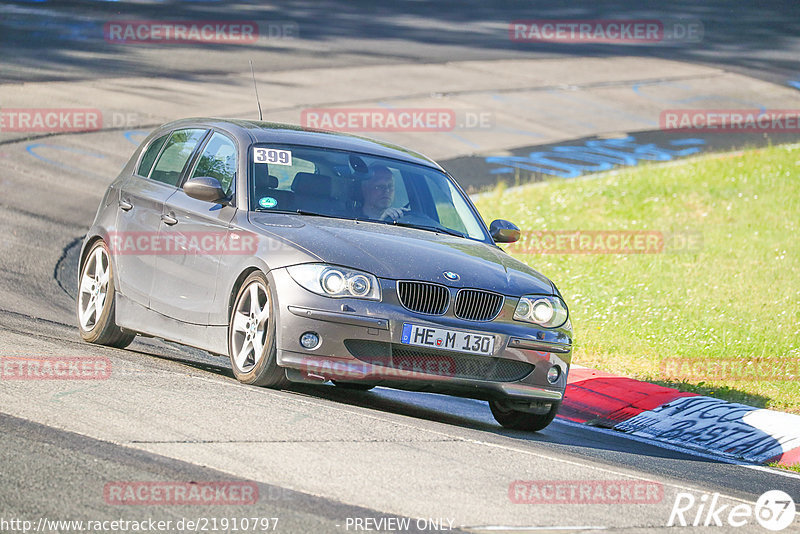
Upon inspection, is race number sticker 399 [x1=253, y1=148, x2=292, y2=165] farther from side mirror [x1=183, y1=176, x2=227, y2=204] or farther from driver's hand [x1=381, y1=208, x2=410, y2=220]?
driver's hand [x1=381, y1=208, x2=410, y2=220]

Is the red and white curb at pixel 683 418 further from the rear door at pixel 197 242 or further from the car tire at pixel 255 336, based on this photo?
the rear door at pixel 197 242

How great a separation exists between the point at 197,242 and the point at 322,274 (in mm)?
1349

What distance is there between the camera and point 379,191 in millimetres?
8852

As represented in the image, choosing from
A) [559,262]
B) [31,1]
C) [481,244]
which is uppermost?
[31,1]

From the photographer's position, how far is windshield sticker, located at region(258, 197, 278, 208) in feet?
27.7

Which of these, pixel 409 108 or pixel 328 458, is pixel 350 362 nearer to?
pixel 328 458

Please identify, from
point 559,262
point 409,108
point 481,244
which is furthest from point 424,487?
point 409,108

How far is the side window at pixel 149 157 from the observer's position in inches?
388

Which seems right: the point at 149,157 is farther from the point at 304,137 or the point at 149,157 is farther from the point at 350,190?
the point at 350,190

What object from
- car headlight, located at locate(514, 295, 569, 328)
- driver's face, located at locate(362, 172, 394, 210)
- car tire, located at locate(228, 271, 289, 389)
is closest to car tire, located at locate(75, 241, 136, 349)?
car tire, located at locate(228, 271, 289, 389)

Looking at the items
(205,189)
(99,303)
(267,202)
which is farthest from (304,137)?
(99,303)

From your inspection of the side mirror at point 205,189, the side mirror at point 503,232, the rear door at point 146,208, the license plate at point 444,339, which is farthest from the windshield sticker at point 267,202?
the side mirror at point 503,232

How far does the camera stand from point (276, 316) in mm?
7594

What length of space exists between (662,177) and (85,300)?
11.8 m
